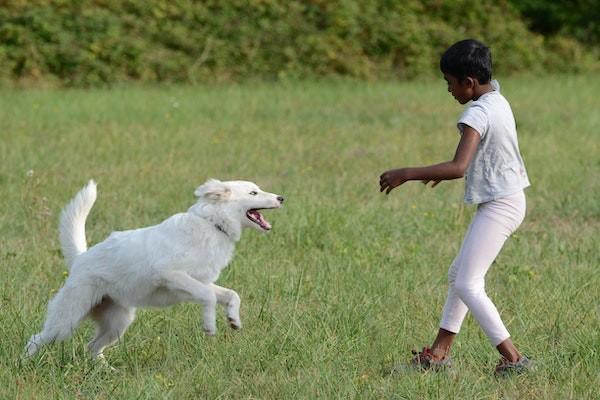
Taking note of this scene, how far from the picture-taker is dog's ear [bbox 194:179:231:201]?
518cm

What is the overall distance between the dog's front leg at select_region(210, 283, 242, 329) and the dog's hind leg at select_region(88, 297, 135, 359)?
0.52 meters

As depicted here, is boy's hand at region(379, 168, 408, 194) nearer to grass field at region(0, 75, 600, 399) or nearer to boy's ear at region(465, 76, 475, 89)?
boy's ear at region(465, 76, 475, 89)

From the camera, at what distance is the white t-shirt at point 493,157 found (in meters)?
4.71

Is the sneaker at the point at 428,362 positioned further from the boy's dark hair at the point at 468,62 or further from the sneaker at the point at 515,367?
the boy's dark hair at the point at 468,62

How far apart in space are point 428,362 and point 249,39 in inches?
648

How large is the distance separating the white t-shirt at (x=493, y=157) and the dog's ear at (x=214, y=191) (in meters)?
1.13

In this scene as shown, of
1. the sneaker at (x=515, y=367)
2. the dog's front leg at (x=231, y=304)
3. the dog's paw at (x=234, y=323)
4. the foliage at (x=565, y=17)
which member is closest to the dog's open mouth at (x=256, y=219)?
the dog's front leg at (x=231, y=304)

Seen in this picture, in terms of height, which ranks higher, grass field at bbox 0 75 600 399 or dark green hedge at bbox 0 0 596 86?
grass field at bbox 0 75 600 399

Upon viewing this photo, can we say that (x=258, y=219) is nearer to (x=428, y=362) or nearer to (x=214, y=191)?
(x=214, y=191)

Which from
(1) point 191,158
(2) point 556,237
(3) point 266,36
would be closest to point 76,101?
(1) point 191,158

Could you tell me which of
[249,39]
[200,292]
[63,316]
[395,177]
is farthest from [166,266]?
[249,39]

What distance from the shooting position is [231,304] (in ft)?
16.4

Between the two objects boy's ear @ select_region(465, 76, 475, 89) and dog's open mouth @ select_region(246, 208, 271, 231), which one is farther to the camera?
dog's open mouth @ select_region(246, 208, 271, 231)

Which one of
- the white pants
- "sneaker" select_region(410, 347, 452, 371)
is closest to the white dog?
"sneaker" select_region(410, 347, 452, 371)
